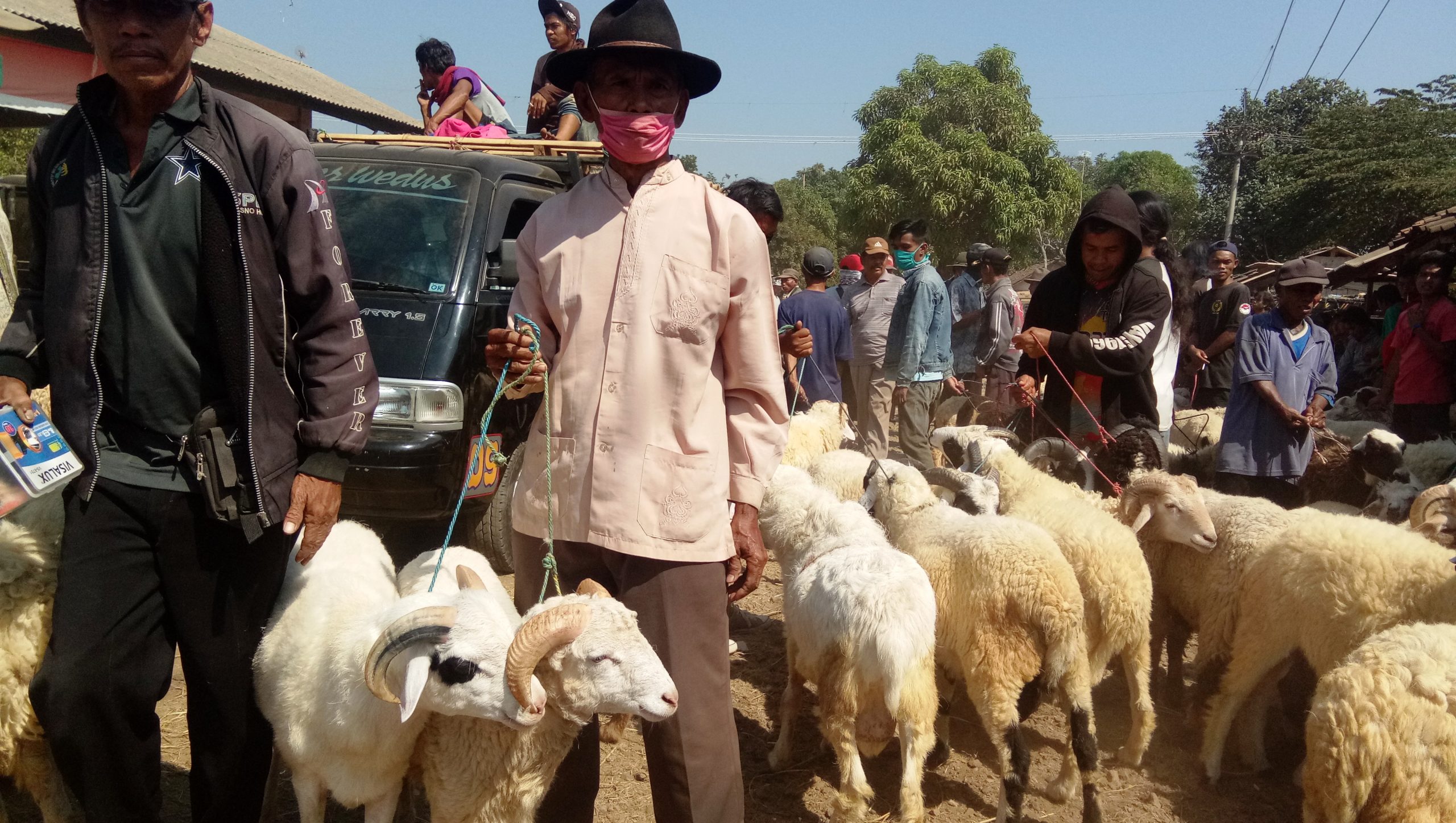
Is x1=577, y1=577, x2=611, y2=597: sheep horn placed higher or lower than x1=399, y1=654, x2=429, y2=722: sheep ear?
higher

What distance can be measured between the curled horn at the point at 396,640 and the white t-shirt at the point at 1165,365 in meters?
3.94

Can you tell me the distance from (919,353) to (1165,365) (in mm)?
3100

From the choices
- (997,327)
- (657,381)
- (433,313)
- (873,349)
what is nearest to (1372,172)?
(997,327)

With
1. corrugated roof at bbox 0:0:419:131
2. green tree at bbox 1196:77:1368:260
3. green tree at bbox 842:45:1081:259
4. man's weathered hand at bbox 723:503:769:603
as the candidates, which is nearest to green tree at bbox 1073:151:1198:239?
green tree at bbox 1196:77:1368:260

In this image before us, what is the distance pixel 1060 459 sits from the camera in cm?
562

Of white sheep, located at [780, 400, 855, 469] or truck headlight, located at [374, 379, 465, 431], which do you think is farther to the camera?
white sheep, located at [780, 400, 855, 469]

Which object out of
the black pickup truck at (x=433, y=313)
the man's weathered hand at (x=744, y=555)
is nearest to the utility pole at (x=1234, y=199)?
the black pickup truck at (x=433, y=313)

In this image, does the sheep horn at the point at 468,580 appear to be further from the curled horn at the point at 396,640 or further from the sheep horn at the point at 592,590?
the sheep horn at the point at 592,590

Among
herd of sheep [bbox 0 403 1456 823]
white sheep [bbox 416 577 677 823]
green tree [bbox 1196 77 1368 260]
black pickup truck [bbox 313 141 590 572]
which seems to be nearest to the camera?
white sheep [bbox 416 577 677 823]

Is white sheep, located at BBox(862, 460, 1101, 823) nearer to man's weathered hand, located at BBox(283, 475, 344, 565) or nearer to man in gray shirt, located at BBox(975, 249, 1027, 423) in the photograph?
man's weathered hand, located at BBox(283, 475, 344, 565)

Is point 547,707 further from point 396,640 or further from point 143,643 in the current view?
point 143,643

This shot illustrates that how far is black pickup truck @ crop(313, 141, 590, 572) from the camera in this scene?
5.05 metres

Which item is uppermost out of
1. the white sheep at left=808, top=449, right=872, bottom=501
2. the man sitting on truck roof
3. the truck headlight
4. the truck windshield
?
the man sitting on truck roof

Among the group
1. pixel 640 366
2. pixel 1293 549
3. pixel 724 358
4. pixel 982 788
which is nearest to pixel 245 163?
pixel 640 366
